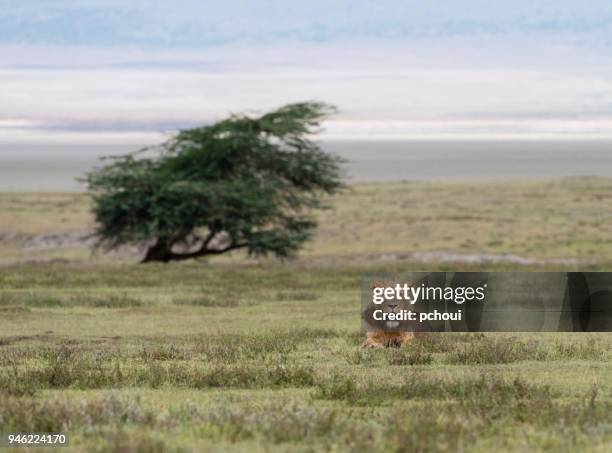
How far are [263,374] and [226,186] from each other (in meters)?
35.1

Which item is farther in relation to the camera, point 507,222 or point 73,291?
point 507,222

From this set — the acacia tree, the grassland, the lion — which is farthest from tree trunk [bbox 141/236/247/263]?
the lion

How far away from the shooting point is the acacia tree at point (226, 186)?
46.8 metres

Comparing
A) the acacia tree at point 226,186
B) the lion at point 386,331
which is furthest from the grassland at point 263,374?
the acacia tree at point 226,186

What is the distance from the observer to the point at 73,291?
27.6 m

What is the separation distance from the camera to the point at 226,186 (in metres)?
47.2

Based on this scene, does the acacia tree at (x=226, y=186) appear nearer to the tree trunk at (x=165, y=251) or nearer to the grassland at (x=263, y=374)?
the tree trunk at (x=165, y=251)

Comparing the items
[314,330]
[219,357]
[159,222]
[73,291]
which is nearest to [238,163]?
[159,222]

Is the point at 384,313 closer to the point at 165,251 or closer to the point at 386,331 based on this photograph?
the point at 386,331

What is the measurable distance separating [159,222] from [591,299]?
2989cm

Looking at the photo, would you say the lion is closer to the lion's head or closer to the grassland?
the lion's head

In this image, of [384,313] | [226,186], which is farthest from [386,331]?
[226,186]

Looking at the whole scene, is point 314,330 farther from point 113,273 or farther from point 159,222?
point 159,222

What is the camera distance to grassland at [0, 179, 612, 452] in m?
8.73
